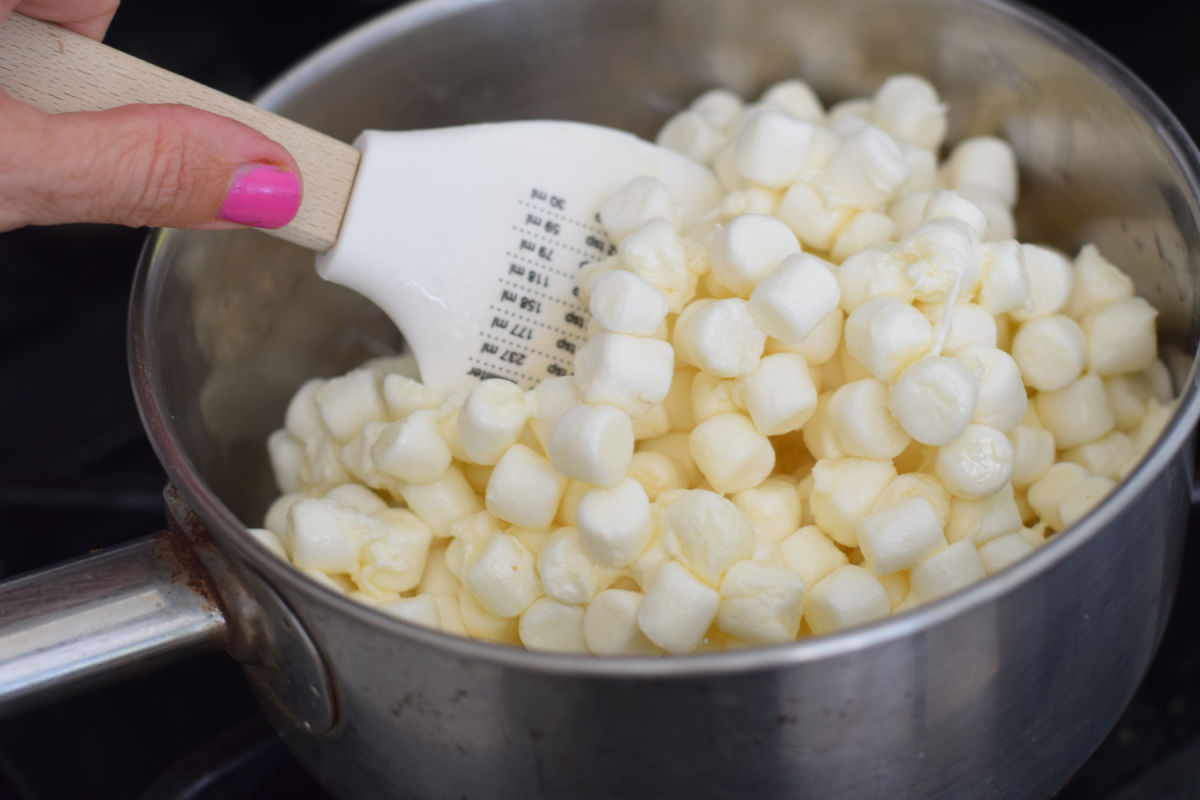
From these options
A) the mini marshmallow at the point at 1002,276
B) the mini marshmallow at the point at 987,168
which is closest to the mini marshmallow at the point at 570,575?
the mini marshmallow at the point at 1002,276

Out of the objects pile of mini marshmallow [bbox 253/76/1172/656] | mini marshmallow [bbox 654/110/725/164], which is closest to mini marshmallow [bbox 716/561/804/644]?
pile of mini marshmallow [bbox 253/76/1172/656]

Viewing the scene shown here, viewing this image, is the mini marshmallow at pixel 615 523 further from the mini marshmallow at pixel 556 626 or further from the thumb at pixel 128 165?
the thumb at pixel 128 165

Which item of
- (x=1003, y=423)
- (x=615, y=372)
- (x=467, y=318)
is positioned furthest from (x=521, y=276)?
(x=1003, y=423)

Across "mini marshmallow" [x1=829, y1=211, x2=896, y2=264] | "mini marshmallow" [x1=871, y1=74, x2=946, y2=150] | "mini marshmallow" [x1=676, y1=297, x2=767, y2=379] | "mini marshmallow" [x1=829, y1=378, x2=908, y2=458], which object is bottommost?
"mini marshmallow" [x1=829, y1=378, x2=908, y2=458]

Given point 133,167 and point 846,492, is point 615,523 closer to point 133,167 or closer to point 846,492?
point 846,492

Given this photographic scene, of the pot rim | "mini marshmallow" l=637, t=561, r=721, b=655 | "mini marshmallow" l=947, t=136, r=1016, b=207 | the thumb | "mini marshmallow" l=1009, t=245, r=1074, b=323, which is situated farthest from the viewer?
"mini marshmallow" l=947, t=136, r=1016, b=207

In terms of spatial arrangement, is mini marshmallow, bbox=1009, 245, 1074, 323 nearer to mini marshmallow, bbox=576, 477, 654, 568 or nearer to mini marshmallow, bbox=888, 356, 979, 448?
mini marshmallow, bbox=888, 356, 979, 448

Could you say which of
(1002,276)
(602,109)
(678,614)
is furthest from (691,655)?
(602,109)
